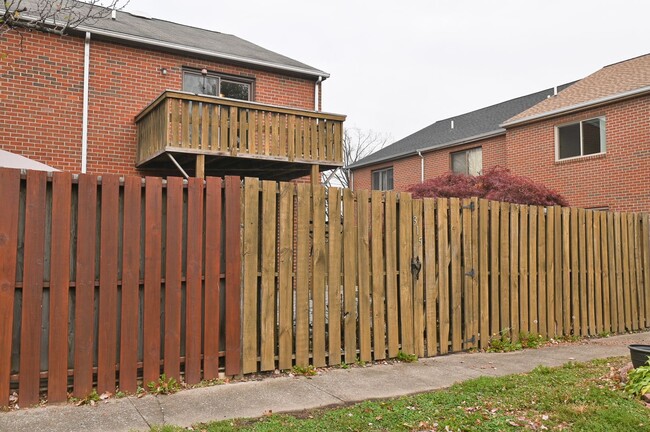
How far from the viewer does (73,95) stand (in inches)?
439

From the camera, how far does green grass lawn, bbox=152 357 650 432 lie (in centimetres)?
395

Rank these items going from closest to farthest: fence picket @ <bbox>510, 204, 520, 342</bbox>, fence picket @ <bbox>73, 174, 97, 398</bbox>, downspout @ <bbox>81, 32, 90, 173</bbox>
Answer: fence picket @ <bbox>73, 174, 97, 398</bbox>, fence picket @ <bbox>510, 204, 520, 342</bbox>, downspout @ <bbox>81, 32, 90, 173</bbox>

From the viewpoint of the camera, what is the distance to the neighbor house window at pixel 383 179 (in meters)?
24.6

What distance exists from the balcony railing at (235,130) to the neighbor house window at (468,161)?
31.3ft

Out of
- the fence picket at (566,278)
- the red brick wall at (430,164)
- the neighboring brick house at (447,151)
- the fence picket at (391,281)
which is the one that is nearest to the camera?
the fence picket at (391,281)

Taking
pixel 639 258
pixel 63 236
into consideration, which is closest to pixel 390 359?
pixel 63 236

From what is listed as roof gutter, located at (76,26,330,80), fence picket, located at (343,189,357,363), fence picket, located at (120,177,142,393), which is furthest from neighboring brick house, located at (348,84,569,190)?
fence picket, located at (120,177,142,393)

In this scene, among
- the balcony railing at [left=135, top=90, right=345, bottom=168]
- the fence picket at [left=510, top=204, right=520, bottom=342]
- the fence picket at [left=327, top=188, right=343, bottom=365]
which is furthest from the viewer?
the balcony railing at [left=135, top=90, right=345, bottom=168]

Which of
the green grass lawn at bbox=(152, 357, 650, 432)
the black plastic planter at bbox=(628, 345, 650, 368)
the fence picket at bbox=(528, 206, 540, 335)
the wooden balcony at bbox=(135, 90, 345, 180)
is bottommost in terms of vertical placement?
the green grass lawn at bbox=(152, 357, 650, 432)

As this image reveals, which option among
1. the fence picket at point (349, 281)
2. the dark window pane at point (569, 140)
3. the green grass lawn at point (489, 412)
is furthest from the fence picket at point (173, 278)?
the dark window pane at point (569, 140)

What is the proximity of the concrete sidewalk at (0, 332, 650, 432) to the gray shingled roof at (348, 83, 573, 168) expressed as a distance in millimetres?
14197

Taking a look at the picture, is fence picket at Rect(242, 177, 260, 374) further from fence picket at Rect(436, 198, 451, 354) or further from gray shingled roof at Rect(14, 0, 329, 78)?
gray shingled roof at Rect(14, 0, 329, 78)

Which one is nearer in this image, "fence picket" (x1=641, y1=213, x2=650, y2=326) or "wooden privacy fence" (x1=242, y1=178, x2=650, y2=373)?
"wooden privacy fence" (x1=242, y1=178, x2=650, y2=373)

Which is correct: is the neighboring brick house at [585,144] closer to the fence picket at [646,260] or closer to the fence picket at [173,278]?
the fence picket at [646,260]
